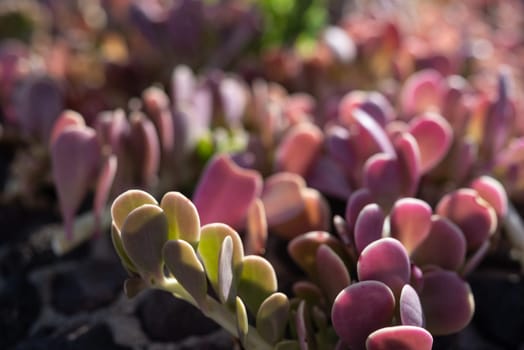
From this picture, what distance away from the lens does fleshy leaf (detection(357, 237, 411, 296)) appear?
2.15 ft

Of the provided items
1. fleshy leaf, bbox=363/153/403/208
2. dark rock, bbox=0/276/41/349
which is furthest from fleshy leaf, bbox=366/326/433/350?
dark rock, bbox=0/276/41/349

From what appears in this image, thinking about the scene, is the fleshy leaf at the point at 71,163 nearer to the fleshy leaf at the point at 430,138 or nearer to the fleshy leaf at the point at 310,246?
the fleshy leaf at the point at 310,246

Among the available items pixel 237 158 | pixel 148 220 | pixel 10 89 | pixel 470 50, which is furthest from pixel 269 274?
pixel 470 50

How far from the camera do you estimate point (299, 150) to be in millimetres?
933

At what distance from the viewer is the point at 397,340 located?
1.97ft

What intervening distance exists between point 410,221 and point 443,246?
0.05 metres

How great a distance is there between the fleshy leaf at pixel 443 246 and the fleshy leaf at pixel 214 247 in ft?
0.71

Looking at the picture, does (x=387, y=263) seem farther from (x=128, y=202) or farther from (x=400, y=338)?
(x=128, y=202)

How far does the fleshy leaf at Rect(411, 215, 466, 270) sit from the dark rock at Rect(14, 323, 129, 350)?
1.18 ft

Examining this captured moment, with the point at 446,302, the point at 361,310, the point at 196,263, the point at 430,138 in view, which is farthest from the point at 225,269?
the point at 430,138

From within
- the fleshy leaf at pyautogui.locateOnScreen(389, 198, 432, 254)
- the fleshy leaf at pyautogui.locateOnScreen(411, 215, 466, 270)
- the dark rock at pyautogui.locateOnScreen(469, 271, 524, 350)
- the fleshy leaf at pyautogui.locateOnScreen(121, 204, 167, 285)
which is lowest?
the dark rock at pyautogui.locateOnScreen(469, 271, 524, 350)

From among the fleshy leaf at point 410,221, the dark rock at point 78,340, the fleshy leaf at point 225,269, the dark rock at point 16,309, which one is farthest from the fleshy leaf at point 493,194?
the dark rock at point 16,309

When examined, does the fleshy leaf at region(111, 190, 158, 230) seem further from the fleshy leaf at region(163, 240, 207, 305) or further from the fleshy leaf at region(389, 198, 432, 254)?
the fleshy leaf at region(389, 198, 432, 254)

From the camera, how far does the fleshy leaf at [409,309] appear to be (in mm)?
615
